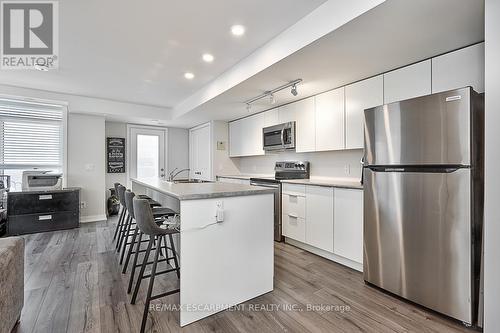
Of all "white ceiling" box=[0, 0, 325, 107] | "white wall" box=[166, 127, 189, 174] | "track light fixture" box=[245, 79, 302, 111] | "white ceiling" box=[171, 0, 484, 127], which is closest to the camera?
"white ceiling" box=[171, 0, 484, 127]

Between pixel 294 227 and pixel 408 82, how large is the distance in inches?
83.5

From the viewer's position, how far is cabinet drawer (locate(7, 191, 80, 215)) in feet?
12.8

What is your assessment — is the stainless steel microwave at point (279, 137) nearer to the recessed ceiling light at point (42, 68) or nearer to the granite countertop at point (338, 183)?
the granite countertop at point (338, 183)

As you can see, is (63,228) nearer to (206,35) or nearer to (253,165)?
(253,165)

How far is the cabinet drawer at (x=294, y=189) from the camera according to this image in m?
3.21

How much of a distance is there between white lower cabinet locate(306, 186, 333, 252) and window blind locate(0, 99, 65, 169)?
15.0 ft

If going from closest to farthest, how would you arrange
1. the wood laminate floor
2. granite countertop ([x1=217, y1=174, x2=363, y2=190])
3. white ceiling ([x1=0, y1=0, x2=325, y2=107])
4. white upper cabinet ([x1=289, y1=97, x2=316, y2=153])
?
the wood laminate floor, white ceiling ([x1=0, y1=0, x2=325, y2=107]), granite countertop ([x1=217, y1=174, x2=363, y2=190]), white upper cabinet ([x1=289, y1=97, x2=316, y2=153])

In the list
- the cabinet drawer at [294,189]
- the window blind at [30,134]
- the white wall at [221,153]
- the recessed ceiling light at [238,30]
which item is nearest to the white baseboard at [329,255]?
the cabinet drawer at [294,189]

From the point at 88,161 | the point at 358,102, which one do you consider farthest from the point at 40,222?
the point at 358,102

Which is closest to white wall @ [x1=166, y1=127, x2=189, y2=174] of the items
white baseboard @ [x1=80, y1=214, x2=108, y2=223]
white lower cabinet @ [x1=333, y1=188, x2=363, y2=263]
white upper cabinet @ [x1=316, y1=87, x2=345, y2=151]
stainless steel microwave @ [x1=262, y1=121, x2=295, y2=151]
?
white baseboard @ [x1=80, y1=214, x2=108, y2=223]

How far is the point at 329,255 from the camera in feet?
9.66
